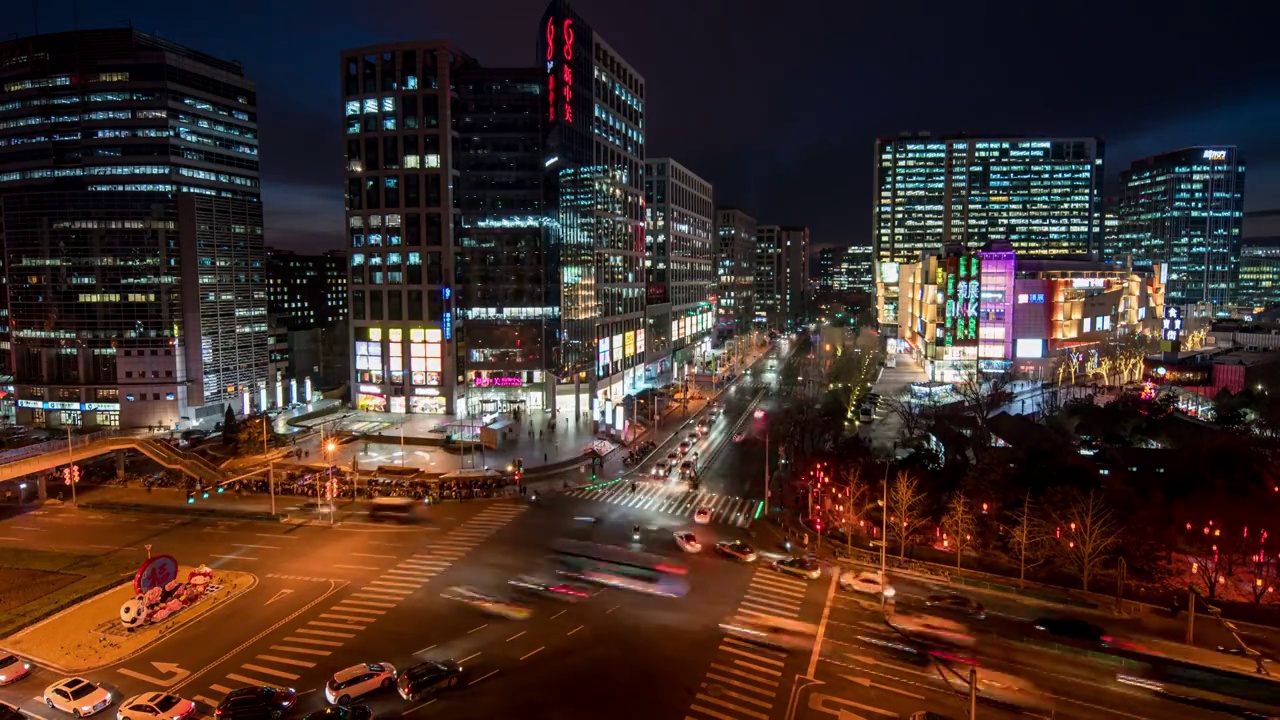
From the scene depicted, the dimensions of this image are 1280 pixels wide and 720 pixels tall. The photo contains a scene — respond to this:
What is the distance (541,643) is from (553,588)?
5443mm

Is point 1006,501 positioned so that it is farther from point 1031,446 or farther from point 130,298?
point 130,298

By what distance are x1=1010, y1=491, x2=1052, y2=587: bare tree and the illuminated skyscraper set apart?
14191cm

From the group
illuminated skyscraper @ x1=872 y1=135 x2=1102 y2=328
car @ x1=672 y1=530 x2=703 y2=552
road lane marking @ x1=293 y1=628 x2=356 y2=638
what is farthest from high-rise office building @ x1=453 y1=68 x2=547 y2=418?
illuminated skyscraper @ x1=872 y1=135 x2=1102 y2=328

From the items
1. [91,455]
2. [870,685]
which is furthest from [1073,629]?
[91,455]

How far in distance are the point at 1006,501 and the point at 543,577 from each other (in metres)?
24.7

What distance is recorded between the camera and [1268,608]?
3167 cm

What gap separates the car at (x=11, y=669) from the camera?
86.7ft

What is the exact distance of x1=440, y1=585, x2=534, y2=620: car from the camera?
31.0m

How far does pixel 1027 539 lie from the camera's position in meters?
35.4

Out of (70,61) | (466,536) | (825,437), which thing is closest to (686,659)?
(466,536)

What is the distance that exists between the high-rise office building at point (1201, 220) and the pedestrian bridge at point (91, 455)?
724 feet

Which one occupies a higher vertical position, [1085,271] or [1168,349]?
[1085,271]

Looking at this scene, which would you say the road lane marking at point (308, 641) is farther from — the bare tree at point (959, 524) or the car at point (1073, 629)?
the bare tree at point (959, 524)

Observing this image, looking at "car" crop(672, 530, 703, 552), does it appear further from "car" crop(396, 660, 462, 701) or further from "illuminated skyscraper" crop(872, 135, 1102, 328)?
"illuminated skyscraper" crop(872, 135, 1102, 328)
